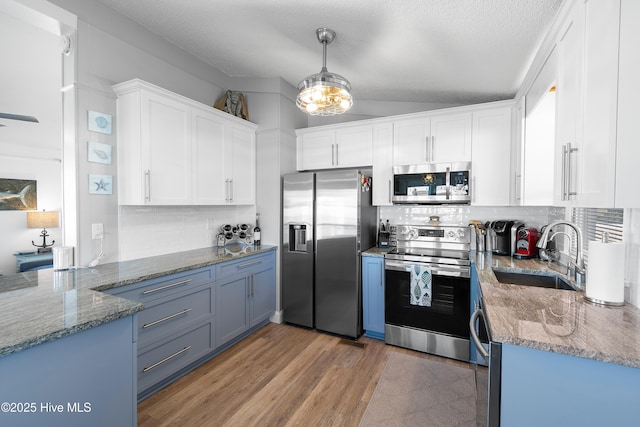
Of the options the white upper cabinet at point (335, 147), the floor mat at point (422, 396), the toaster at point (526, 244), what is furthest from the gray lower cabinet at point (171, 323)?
the toaster at point (526, 244)

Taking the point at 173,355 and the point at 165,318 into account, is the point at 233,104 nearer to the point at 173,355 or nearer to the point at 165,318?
the point at 165,318

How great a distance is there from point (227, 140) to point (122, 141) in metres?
0.98

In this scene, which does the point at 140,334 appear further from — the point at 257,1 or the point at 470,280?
the point at 470,280

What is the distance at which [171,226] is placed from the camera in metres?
2.84

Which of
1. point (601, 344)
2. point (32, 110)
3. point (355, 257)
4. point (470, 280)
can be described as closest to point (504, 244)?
point (470, 280)

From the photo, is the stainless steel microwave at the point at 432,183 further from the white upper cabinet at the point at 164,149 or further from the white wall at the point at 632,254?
the white upper cabinet at the point at 164,149

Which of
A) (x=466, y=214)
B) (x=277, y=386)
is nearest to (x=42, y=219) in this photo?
(x=277, y=386)

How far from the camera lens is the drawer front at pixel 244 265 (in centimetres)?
268

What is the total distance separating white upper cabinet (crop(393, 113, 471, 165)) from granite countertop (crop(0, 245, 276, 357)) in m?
2.31

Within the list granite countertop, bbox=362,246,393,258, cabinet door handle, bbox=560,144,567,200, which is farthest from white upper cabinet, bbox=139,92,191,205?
cabinet door handle, bbox=560,144,567,200

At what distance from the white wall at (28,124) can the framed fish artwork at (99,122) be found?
76 centimetres

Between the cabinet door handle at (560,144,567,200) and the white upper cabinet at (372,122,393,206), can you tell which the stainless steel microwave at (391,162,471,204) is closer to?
the white upper cabinet at (372,122,393,206)

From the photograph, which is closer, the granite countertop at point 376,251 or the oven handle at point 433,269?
the oven handle at point 433,269

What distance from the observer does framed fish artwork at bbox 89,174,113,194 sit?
2.21m
